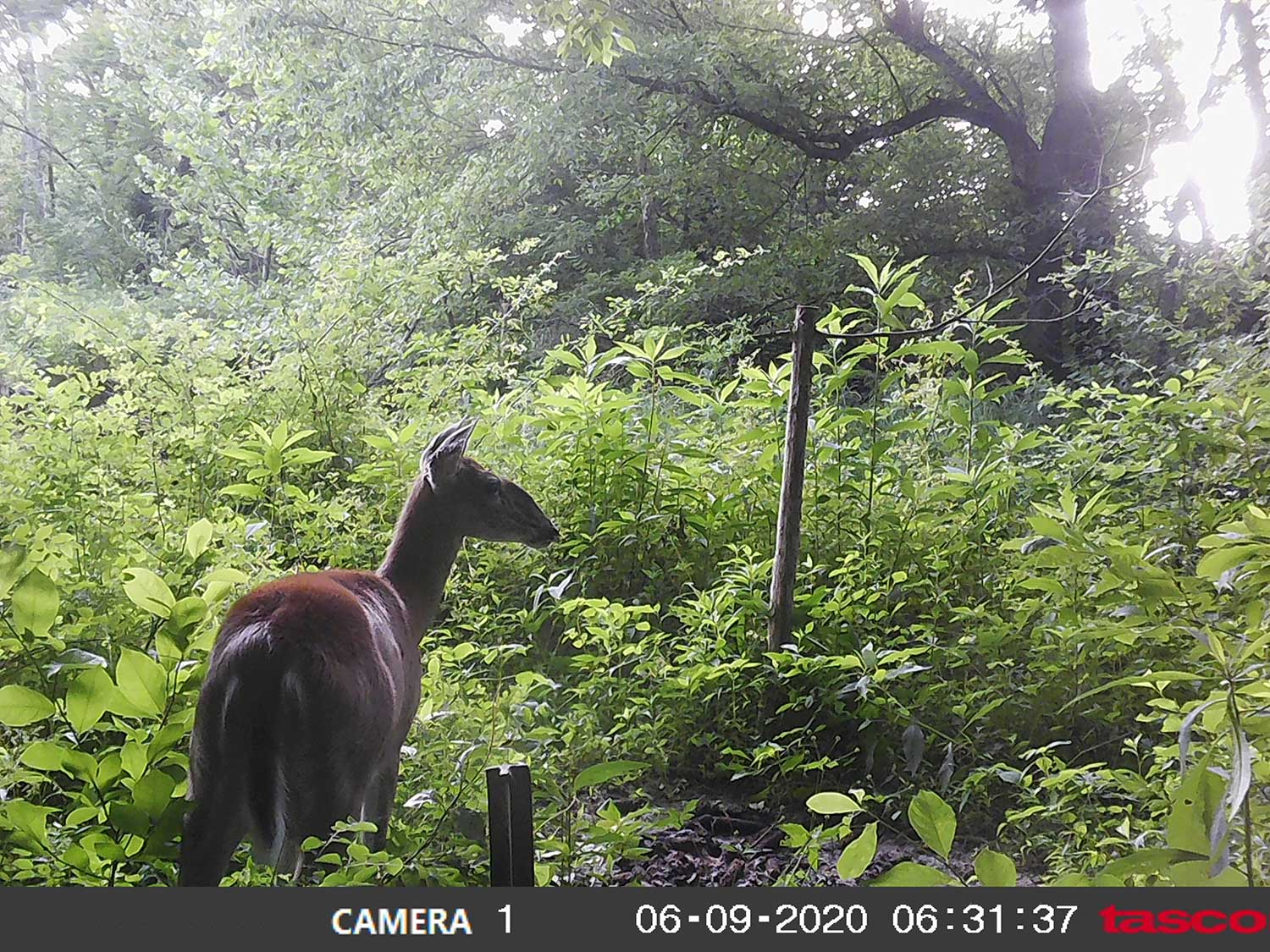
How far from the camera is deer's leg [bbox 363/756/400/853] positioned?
1.14m

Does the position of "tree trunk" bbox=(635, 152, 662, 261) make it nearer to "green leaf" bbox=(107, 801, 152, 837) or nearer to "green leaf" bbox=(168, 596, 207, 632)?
"green leaf" bbox=(168, 596, 207, 632)

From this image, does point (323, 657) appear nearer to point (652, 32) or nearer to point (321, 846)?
point (321, 846)

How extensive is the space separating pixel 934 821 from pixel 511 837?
48cm

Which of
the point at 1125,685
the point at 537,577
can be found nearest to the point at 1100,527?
the point at 1125,685

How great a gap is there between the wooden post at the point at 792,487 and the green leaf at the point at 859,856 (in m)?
0.30

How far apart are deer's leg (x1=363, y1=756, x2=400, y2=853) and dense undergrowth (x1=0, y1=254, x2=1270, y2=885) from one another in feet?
0.10

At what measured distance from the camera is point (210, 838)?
109cm

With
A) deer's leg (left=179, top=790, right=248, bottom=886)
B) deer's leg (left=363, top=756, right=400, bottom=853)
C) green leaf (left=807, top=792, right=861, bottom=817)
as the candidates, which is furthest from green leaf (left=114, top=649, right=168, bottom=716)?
green leaf (left=807, top=792, right=861, bottom=817)

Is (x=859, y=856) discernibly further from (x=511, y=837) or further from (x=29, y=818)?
(x=29, y=818)

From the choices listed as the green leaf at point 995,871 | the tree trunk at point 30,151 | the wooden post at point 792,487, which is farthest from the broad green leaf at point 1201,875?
the tree trunk at point 30,151

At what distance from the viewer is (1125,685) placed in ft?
4.25

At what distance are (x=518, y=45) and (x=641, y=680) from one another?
98 centimetres

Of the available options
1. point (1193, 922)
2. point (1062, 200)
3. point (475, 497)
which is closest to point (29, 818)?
point (475, 497)

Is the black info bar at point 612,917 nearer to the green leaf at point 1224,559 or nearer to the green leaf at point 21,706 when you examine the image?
the green leaf at point 21,706
